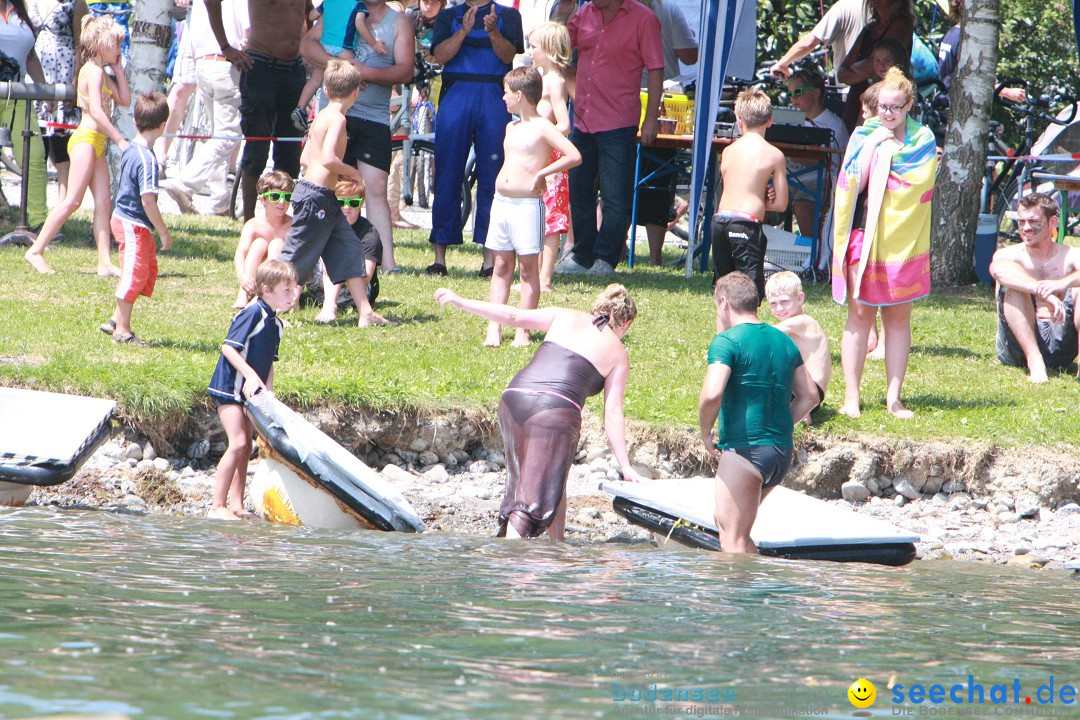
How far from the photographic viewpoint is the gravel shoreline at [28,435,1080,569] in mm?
7188

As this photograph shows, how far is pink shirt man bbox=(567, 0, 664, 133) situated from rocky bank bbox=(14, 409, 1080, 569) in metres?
4.73

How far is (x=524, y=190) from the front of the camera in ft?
29.6

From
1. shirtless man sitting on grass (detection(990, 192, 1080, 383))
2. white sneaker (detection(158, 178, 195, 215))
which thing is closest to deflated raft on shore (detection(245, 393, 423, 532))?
shirtless man sitting on grass (detection(990, 192, 1080, 383))

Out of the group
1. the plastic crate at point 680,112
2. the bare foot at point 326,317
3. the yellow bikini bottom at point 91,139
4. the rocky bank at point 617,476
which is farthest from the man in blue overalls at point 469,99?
the rocky bank at point 617,476

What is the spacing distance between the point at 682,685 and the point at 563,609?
942 mm

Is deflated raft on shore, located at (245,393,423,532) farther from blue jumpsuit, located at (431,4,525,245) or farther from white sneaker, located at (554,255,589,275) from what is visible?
white sneaker, located at (554,255,589,275)

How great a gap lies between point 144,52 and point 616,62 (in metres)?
4.21

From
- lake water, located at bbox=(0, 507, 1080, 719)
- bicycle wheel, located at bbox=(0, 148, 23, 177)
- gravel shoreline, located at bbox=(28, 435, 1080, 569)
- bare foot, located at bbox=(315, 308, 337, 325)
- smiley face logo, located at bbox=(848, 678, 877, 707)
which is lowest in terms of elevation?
gravel shoreline, located at bbox=(28, 435, 1080, 569)

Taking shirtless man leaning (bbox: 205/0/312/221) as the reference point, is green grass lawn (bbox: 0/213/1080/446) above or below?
below

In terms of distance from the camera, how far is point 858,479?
777 centimetres

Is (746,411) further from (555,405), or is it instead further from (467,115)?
(467,115)

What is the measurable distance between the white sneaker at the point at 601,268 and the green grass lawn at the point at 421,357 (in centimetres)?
69

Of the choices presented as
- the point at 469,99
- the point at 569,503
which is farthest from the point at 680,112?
the point at 569,503

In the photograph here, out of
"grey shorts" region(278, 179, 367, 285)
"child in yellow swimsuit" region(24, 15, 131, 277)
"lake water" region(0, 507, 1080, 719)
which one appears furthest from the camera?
"child in yellow swimsuit" region(24, 15, 131, 277)
